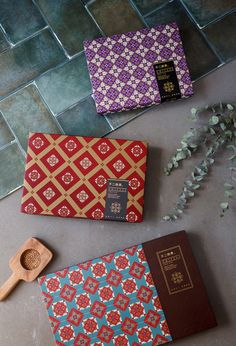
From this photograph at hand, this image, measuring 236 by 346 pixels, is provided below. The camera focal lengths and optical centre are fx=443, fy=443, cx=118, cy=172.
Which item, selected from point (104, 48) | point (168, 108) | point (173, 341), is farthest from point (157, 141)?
point (173, 341)

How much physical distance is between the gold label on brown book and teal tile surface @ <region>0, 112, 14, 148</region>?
75 centimetres

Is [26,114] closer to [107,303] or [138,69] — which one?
[138,69]

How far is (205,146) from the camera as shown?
1795mm

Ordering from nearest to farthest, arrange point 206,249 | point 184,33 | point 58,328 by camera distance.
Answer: point 58,328, point 206,249, point 184,33

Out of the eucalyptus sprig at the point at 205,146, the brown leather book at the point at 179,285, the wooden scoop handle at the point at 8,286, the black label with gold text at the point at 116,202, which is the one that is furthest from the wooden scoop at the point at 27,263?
the eucalyptus sprig at the point at 205,146

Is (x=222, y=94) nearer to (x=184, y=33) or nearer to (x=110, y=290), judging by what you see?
(x=184, y=33)

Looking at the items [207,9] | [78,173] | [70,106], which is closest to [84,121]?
[70,106]

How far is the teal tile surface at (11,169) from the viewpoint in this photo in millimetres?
1767

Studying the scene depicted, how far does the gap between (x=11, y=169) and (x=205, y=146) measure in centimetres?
79

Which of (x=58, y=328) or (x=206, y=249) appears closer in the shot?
(x=58, y=328)

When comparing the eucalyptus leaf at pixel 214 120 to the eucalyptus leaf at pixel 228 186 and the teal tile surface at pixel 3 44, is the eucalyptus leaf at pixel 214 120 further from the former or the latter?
the teal tile surface at pixel 3 44

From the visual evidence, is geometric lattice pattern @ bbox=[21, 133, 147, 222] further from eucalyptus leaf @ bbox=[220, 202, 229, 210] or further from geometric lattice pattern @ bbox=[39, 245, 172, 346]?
eucalyptus leaf @ bbox=[220, 202, 229, 210]

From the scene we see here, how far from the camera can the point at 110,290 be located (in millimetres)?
1658

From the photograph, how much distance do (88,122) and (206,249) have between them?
0.69m
